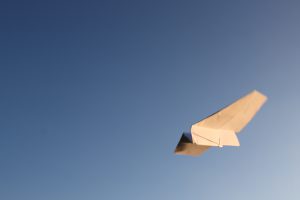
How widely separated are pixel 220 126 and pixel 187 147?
6.61 ft

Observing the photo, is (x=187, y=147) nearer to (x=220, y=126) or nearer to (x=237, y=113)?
(x=220, y=126)

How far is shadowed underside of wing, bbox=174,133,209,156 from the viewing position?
17000 mm

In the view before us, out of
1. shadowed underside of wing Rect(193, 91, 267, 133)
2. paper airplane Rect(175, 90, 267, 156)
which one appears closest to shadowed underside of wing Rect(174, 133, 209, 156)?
paper airplane Rect(175, 90, 267, 156)

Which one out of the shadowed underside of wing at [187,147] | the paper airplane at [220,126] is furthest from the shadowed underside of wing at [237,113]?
the shadowed underside of wing at [187,147]

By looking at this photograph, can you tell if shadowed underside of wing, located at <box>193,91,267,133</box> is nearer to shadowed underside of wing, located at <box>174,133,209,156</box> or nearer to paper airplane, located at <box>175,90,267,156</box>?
paper airplane, located at <box>175,90,267,156</box>

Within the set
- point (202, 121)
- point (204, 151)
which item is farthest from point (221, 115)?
point (204, 151)

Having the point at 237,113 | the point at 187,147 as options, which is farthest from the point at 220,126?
the point at 187,147

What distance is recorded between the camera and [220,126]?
1789 centimetres

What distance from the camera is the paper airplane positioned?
1699 cm

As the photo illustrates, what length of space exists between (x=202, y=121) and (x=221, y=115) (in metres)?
0.95

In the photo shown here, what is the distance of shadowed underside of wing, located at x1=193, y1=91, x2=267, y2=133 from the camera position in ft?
55.7

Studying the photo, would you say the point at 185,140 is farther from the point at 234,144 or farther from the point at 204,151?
the point at 234,144

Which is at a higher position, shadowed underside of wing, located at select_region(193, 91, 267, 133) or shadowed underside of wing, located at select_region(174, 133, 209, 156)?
shadowed underside of wing, located at select_region(193, 91, 267, 133)

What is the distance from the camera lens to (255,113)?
58.7ft
